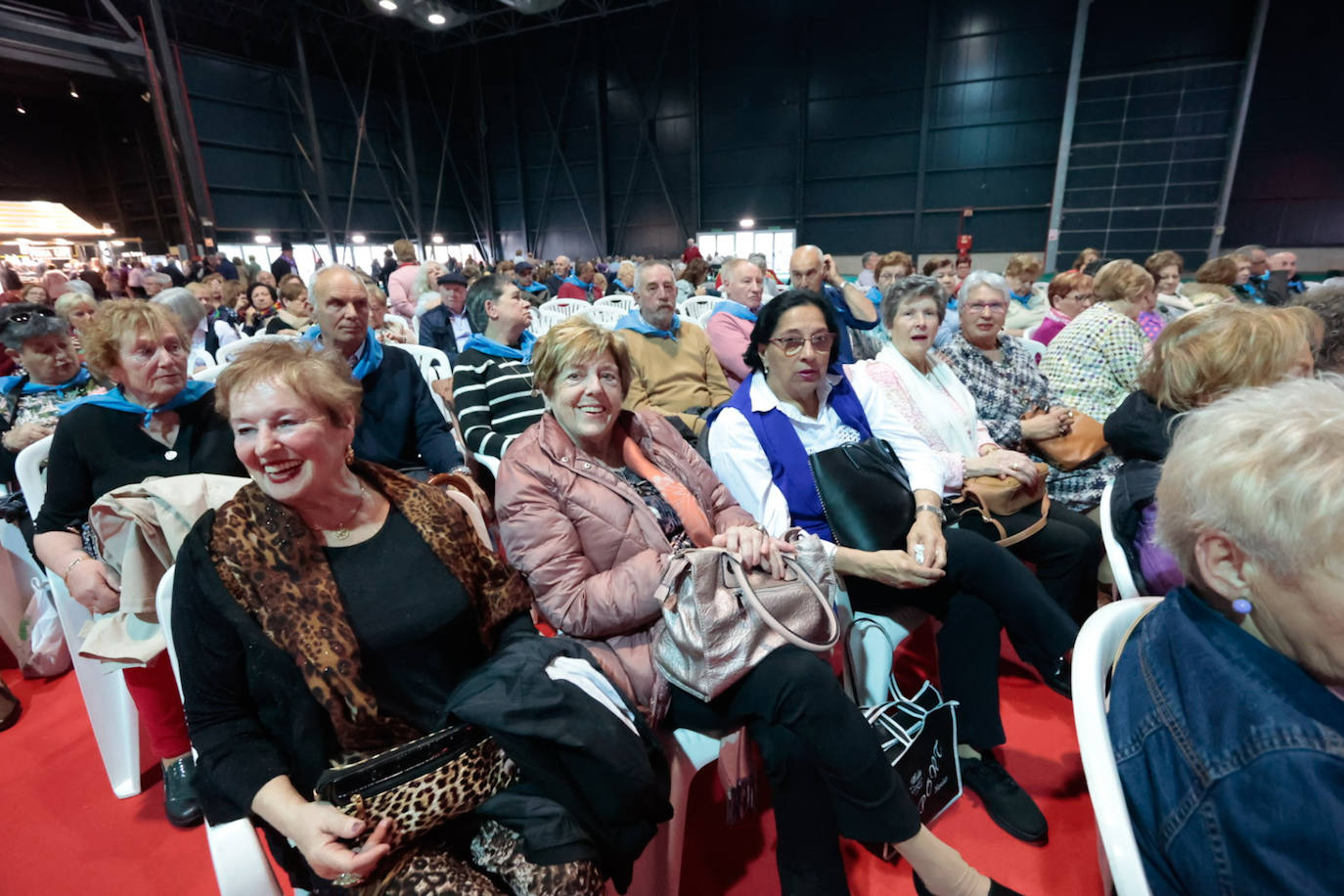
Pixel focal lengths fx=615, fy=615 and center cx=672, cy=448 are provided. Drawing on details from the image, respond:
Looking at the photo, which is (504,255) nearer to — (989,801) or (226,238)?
(226,238)

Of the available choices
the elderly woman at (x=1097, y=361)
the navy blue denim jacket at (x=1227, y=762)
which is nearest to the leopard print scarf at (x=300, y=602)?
the navy blue denim jacket at (x=1227, y=762)

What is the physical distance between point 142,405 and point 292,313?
304 cm

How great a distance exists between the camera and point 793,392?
190 cm

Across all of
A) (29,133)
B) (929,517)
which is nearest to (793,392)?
(929,517)

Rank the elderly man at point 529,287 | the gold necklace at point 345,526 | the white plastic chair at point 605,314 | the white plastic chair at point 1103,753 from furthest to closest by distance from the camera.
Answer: the elderly man at point 529,287 → the white plastic chair at point 605,314 → the gold necklace at point 345,526 → the white plastic chair at point 1103,753

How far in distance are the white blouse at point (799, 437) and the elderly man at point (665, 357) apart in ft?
3.83

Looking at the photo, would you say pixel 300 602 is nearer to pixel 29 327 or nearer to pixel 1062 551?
pixel 29 327

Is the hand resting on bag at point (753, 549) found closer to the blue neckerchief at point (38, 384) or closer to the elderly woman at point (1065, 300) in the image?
the blue neckerchief at point (38, 384)

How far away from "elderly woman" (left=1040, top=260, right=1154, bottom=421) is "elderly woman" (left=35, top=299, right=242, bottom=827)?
3.18m

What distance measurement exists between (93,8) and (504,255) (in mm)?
9011

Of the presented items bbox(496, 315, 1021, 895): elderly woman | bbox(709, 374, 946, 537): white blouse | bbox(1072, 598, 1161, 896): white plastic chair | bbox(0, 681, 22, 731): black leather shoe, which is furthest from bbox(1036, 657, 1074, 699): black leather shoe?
bbox(0, 681, 22, 731): black leather shoe

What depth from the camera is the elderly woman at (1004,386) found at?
2430mm

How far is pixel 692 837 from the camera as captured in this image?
5.55ft

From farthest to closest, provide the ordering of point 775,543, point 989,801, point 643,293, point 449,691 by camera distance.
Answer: point 643,293, point 989,801, point 775,543, point 449,691
